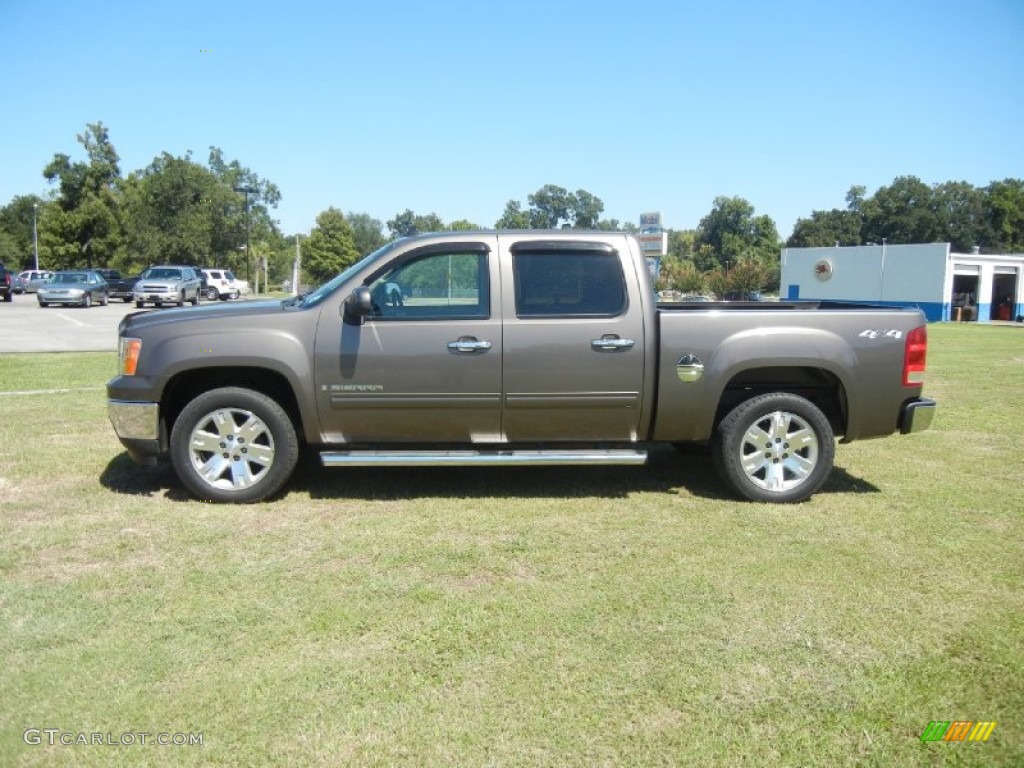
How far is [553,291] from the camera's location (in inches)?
209

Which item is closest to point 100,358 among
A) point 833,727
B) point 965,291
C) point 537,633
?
point 537,633

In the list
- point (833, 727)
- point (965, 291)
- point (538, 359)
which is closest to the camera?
point (833, 727)

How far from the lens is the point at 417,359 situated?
5.12 m

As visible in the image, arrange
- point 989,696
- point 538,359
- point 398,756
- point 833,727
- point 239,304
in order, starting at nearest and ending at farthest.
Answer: point 398,756 → point 833,727 → point 989,696 → point 538,359 → point 239,304

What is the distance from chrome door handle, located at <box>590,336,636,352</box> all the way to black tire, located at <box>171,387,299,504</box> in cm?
214

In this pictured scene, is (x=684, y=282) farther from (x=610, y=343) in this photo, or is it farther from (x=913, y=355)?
(x=610, y=343)

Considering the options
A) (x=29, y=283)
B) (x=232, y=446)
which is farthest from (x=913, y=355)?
(x=29, y=283)

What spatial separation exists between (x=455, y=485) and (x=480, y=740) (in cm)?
315

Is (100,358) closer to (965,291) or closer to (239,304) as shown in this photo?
(239,304)

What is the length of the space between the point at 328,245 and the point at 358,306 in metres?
76.4

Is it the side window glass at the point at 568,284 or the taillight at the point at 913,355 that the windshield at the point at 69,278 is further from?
the taillight at the point at 913,355

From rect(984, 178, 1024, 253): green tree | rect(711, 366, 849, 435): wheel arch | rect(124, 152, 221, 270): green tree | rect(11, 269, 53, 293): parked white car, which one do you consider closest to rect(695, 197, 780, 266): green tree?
rect(984, 178, 1024, 253): green tree

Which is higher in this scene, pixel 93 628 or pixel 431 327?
pixel 431 327

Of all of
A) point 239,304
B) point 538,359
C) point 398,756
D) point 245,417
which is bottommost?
point 398,756
